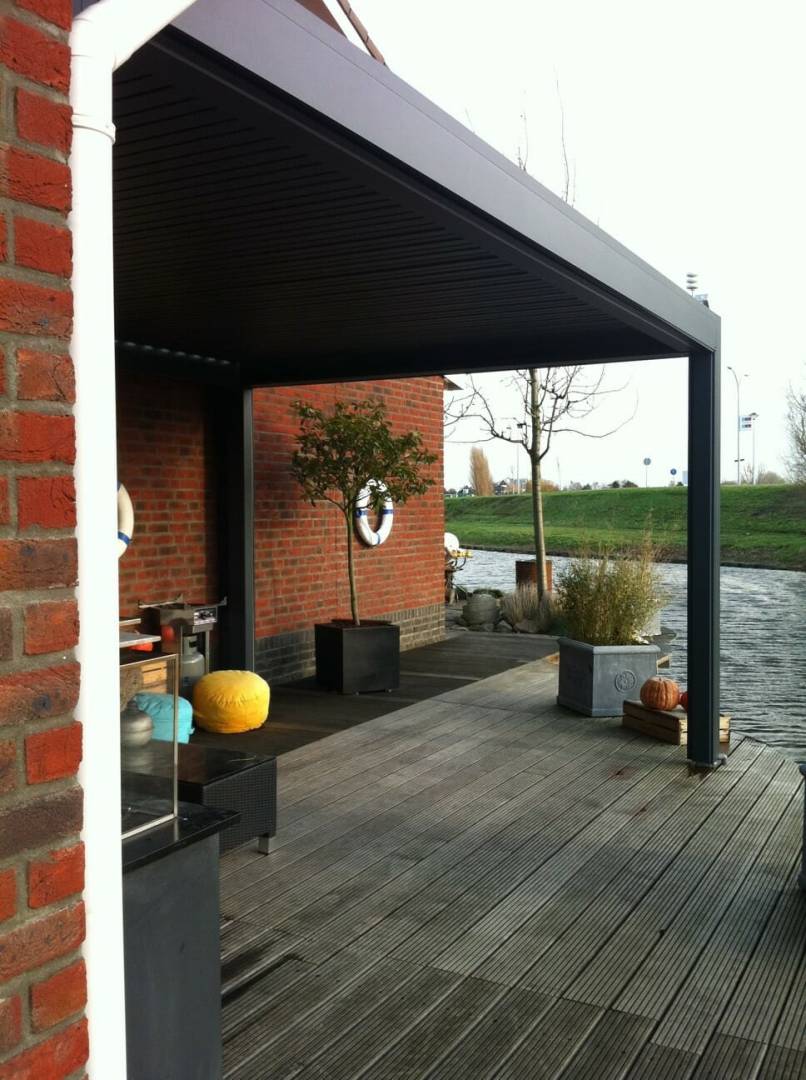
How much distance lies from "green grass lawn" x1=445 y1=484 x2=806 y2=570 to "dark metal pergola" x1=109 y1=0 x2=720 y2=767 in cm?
1868

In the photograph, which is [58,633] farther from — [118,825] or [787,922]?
[787,922]

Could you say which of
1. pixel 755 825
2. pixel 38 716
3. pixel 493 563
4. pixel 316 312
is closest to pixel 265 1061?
pixel 38 716

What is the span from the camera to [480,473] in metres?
54.4

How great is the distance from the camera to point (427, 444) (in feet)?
33.5

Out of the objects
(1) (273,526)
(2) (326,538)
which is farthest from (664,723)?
(2) (326,538)

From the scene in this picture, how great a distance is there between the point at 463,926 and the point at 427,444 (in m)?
7.03

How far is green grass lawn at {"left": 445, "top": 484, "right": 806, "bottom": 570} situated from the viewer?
31562 millimetres

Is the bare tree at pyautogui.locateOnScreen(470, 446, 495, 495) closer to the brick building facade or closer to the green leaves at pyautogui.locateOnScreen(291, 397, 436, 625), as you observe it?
the brick building facade

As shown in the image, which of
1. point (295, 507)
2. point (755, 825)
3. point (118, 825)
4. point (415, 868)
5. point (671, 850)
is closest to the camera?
point (118, 825)

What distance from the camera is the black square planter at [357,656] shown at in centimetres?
772

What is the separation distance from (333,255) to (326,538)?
4.55 m

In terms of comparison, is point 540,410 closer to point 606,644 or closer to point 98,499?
point 606,644

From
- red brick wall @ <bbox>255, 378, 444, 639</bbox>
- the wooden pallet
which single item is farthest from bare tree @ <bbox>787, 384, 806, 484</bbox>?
the wooden pallet

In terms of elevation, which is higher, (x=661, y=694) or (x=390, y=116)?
(x=390, y=116)
